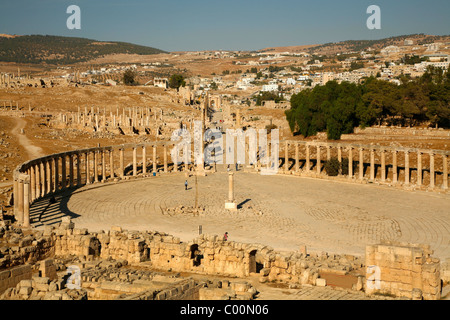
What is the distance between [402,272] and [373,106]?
50419 mm

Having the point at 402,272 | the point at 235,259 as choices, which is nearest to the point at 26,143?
the point at 235,259

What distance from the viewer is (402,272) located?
18328 mm

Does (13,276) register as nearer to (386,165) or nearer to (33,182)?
(33,182)

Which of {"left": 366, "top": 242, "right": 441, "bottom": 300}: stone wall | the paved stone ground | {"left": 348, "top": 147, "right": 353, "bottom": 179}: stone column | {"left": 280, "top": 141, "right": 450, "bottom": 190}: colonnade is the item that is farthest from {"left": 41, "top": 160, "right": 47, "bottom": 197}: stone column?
{"left": 366, "top": 242, "right": 441, "bottom": 300}: stone wall

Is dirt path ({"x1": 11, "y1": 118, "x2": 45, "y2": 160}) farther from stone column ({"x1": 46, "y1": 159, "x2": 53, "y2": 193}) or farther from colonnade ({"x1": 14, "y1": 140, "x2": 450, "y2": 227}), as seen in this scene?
stone column ({"x1": 46, "y1": 159, "x2": 53, "y2": 193})

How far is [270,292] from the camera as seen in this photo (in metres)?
19.4

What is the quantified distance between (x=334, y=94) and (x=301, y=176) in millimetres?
21103

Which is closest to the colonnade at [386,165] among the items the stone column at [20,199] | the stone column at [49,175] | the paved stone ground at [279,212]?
the paved stone ground at [279,212]

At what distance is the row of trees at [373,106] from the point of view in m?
62.4

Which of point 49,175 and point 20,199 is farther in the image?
point 49,175

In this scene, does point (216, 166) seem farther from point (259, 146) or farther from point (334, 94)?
point (334, 94)

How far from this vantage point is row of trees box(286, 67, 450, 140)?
62444mm

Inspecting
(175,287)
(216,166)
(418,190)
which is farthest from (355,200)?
(175,287)

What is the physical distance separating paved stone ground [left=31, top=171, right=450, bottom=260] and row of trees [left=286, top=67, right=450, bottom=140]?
1730 cm
